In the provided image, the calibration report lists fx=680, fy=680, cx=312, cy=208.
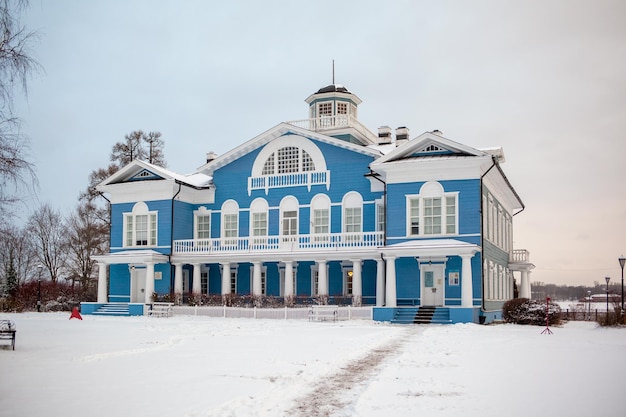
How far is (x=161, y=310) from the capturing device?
116 ft

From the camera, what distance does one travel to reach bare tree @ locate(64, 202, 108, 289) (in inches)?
2052

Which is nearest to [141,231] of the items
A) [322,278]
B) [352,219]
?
[322,278]

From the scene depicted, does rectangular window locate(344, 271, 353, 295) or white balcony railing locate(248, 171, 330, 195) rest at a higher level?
white balcony railing locate(248, 171, 330, 195)

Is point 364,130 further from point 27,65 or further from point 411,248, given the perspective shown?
point 27,65

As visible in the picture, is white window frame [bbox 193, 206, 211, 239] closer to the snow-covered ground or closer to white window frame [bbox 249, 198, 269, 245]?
white window frame [bbox 249, 198, 269, 245]

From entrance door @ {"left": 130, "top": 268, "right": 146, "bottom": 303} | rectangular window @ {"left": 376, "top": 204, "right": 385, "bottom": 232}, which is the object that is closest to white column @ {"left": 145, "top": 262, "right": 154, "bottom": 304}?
entrance door @ {"left": 130, "top": 268, "right": 146, "bottom": 303}

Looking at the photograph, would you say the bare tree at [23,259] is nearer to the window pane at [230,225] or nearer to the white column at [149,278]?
the white column at [149,278]

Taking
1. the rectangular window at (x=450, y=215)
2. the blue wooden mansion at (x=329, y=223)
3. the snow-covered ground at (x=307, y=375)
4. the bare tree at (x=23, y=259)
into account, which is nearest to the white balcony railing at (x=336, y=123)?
the blue wooden mansion at (x=329, y=223)

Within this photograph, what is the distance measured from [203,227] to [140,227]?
363 cm

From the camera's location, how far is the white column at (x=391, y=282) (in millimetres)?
31266

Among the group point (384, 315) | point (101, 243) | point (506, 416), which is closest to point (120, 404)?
point (506, 416)

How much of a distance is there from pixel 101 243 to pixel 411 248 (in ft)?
99.5

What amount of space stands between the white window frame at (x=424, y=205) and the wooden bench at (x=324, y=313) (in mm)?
5126

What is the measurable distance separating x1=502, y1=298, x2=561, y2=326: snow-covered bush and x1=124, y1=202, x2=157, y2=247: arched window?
2025 cm
